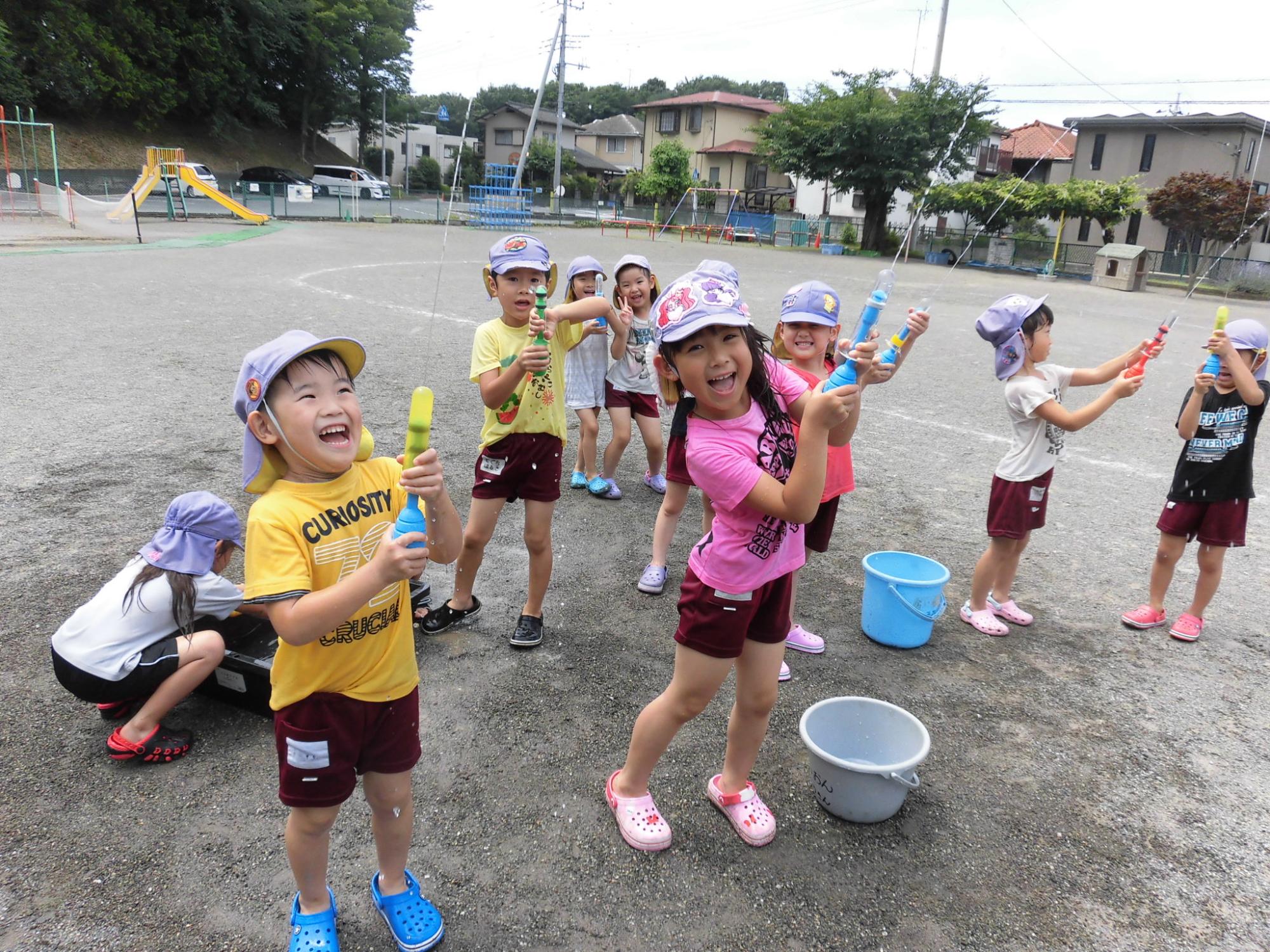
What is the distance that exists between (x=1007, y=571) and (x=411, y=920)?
330 cm

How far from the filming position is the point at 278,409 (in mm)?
1922

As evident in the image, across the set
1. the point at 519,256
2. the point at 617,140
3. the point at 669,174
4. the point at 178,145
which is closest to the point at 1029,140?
the point at 669,174

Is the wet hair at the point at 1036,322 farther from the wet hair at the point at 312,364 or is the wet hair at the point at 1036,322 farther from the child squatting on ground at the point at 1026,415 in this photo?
the wet hair at the point at 312,364

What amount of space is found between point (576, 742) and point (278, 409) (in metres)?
1.86

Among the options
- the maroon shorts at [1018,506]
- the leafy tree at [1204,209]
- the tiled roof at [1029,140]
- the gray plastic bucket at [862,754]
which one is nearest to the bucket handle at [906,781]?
the gray plastic bucket at [862,754]

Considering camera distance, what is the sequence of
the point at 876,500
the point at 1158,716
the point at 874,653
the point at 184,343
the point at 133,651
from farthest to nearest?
1. the point at 184,343
2. the point at 876,500
3. the point at 874,653
4. the point at 1158,716
5. the point at 133,651

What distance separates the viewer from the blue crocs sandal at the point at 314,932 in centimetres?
216

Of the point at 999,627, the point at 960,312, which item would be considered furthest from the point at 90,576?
the point at 960,312

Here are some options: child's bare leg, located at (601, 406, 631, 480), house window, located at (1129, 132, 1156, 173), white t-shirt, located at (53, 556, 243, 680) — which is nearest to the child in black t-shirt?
child's bare leg, located at (601, 406, 631, 480)

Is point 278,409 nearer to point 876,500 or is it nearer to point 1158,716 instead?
point 1158,716

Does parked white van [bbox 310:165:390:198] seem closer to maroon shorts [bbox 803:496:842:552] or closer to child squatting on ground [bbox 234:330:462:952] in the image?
maroon shorts [bbox 803:496:842:552]

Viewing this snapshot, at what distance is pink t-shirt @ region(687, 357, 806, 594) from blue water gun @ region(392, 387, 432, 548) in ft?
2.73

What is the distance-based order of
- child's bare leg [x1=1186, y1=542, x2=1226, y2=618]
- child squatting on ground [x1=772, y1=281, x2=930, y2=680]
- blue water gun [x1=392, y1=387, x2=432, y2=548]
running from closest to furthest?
blue water gun [x1=392, y1=387, x2=432, y2=548] → child squatting on ground [x1=772, y1=281, x2=930, y2=680] → child's bare leg [x1=1186, y1=542, x2=1226, y2=618]

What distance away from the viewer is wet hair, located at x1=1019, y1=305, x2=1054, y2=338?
381cm
